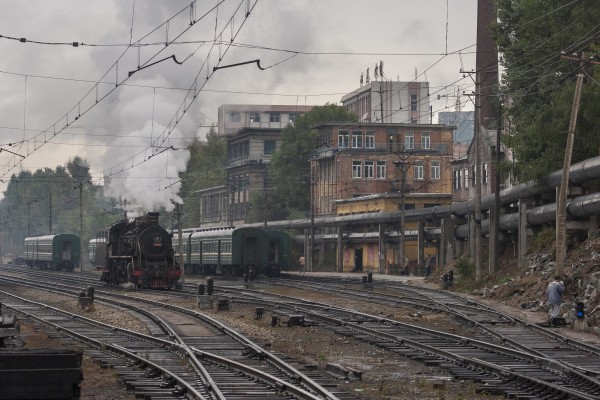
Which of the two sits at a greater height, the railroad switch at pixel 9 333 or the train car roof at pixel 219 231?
the train car roof at pixel 219 231

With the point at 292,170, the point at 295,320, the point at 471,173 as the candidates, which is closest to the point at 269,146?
the point at 292,170

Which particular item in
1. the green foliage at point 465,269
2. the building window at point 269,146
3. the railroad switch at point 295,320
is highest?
the building window at point 269,146

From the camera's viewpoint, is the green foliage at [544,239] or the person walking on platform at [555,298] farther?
the green foliage at [544,239]

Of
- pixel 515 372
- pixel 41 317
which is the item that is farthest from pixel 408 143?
pixel 515 372

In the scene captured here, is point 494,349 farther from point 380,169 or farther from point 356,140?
point 356,140

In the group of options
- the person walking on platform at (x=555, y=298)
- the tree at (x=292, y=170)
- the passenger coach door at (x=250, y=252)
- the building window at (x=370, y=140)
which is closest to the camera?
the person walking on platform at (x=555, y=298)

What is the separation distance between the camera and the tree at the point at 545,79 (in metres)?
45.2

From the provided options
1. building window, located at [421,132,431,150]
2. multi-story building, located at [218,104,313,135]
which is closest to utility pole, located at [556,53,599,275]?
building window, located at [421,132,431,150]

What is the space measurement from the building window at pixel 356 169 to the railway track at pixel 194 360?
72967 mm

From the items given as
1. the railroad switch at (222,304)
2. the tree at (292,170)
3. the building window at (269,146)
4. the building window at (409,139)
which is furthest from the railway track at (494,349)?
the building window at (269,146)

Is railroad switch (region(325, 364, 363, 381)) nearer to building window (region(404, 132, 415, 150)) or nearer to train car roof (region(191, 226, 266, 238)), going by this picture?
train car roof (region(191, 226, 266, 238))

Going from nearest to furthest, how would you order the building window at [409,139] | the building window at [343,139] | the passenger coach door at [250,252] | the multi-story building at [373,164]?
the passenger coach door at [250,252], the multi-story building at [373,164], the building window at [343,139], the building window at [409,139]

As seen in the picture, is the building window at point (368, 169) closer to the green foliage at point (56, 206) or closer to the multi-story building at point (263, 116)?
the green foliage at point (56, 206)

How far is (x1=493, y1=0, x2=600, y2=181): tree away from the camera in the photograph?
148 ft
